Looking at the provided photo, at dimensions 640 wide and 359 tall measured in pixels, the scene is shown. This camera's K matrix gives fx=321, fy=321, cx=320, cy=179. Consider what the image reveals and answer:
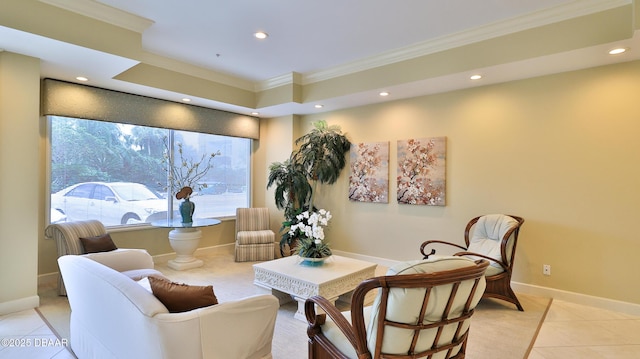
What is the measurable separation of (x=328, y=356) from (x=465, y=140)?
12.0ft

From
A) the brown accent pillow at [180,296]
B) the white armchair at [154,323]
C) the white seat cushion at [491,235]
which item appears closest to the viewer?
the white armchair at [154,323]

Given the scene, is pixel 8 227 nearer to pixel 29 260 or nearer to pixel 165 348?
pixel 29 260

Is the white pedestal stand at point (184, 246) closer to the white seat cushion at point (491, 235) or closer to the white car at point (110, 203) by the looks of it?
the white car at point (110, 203)

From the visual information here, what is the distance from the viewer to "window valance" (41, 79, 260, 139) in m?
4.19

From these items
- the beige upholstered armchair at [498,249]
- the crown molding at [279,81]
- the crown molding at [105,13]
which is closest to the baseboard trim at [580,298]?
the beige upholstered armchair at [498,249]

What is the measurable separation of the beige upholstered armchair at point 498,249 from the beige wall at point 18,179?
14.0 feet

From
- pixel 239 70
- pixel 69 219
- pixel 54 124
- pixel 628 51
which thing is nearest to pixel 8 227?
pixel 69 219

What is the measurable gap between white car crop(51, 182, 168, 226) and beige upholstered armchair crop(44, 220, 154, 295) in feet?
2.48

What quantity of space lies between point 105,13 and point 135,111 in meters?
1.83

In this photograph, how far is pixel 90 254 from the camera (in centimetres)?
311

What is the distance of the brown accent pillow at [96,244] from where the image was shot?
363cm

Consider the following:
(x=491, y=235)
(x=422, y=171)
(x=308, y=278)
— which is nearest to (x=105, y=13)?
(x=308, y=278)

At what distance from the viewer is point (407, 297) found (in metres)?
1.43

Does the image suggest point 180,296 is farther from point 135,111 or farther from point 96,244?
point 135,111
